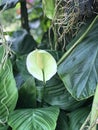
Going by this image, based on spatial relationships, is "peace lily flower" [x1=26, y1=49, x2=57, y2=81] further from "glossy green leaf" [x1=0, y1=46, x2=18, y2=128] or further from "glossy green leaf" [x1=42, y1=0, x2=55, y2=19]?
"glossy green leaf" [x1=42, y1=0, x2=55, y2=19]

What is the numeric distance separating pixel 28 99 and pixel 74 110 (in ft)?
0.44

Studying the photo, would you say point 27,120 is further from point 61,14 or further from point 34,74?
point 61,14

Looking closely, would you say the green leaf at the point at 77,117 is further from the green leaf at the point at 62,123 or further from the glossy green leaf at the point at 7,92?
the glossy green leaf at the point at 7,92

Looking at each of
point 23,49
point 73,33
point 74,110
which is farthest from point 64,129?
point 23,49

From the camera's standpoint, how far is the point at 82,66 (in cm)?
92

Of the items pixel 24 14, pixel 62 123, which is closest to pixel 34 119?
pixel 62 123

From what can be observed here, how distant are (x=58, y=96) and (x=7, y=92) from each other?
0.15 meters

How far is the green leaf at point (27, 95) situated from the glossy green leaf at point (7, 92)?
4 centimetres

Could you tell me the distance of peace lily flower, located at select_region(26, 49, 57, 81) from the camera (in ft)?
2.89

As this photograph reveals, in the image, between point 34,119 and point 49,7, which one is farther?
point 49,7

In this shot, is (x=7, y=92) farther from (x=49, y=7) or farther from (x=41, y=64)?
(x=49, y=7)

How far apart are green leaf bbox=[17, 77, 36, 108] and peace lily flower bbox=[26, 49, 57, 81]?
1.8 inches

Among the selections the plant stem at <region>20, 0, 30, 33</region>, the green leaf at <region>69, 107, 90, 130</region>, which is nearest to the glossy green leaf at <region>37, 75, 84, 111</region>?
the green leaf at <region>69, 107, 90, 130</region>

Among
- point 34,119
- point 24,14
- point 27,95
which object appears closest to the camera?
point 34,119
